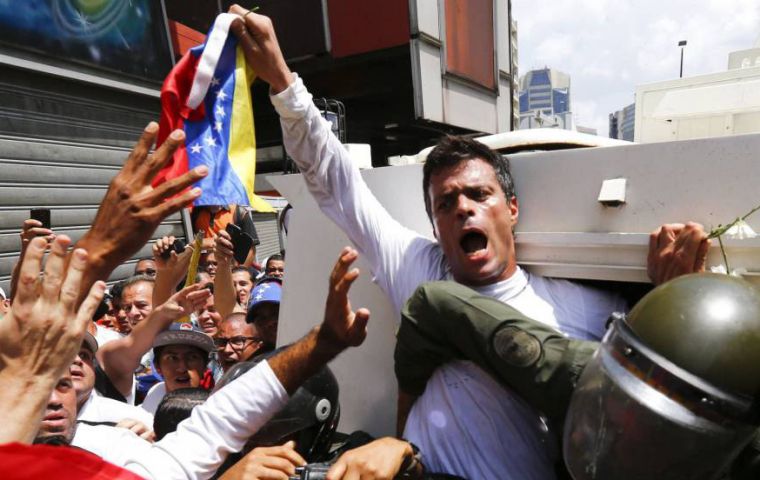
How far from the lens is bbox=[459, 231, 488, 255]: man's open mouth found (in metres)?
1.88

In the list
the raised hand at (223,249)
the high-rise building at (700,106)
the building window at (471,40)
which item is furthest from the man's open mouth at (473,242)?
the building window at (471,40)

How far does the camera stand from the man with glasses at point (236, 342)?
294cm

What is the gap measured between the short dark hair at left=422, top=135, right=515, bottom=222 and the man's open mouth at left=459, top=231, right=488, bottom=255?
18 centimetres

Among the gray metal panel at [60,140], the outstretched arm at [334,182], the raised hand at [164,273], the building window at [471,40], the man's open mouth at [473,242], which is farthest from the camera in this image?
the building window at [471,40]

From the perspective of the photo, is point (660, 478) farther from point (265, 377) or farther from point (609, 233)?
point (265, 377)

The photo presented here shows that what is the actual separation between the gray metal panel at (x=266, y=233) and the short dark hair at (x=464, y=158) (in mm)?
8051

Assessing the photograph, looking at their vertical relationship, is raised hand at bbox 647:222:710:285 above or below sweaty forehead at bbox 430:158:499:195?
below

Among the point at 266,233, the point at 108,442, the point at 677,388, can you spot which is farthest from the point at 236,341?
the point at 266,233

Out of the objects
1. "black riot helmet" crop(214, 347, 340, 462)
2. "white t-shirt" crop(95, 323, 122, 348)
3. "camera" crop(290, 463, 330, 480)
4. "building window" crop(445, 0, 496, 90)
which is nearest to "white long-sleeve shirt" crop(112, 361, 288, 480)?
"black riot helmet" crop(214, 347, 340, 462)

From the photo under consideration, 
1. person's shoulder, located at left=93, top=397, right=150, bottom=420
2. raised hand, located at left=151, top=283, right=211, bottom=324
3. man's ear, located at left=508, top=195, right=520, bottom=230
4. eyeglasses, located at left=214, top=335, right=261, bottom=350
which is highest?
man's ear, located at left=508, top=195, right=520, bottom=230

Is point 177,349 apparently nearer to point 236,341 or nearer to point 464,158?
point 236,341

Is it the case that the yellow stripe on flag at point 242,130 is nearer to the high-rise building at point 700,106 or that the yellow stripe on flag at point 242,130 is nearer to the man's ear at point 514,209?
the man's ear at point 514,209

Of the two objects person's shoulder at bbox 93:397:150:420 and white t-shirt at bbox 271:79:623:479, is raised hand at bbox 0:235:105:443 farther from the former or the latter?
person's shoulder at bbox 93:397:150:420

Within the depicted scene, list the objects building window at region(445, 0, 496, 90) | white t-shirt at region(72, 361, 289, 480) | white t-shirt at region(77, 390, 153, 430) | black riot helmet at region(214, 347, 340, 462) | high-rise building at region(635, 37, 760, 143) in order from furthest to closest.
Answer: building window at region(445, 0, 496, 90), high-rise building at region(635, 37, 760, 143), white t-shirt at region(77, 390, 153, 430), black riot helmet at region(214, 347, 340, 462), white t-shirt at region(72, 361, 289, 480)
